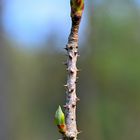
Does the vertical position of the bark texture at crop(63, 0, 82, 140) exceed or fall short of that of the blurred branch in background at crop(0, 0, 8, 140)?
it falls short

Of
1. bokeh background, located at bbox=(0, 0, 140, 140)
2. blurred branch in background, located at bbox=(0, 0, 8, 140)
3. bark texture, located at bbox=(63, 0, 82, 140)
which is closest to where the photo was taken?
bark texture, located at bbox=(63, 0, 82, 140)

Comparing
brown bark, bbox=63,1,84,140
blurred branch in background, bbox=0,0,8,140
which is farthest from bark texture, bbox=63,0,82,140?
blurred branch in background, bbox=0,0,8,140

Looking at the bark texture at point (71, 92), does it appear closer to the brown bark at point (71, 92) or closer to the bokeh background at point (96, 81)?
the brown bark at point (71, 92)

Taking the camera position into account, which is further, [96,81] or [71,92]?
[96,81]

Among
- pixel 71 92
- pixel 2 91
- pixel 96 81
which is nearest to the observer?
pixel 71 92

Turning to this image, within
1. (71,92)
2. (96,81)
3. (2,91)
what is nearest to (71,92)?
(71,92)

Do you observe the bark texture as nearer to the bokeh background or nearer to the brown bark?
the brown bark

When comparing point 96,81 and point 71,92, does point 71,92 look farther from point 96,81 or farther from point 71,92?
point 96,81

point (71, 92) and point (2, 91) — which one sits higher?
point (2, 91)

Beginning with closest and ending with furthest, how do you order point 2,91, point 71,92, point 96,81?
point 71,92 → point 2,91 → point 96,81

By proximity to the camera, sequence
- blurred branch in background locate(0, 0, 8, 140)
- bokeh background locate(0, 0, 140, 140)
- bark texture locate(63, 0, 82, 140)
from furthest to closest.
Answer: bokeh background locate(0, 0, 140, 140) < blurred branch in background locate(0, 0, 8, 140) < bark texture locate(63, 0, 82, 140)

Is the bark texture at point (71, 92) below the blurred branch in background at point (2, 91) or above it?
below

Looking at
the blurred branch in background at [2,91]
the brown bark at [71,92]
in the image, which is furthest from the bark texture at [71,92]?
the blurred branch in background at [2,91]
